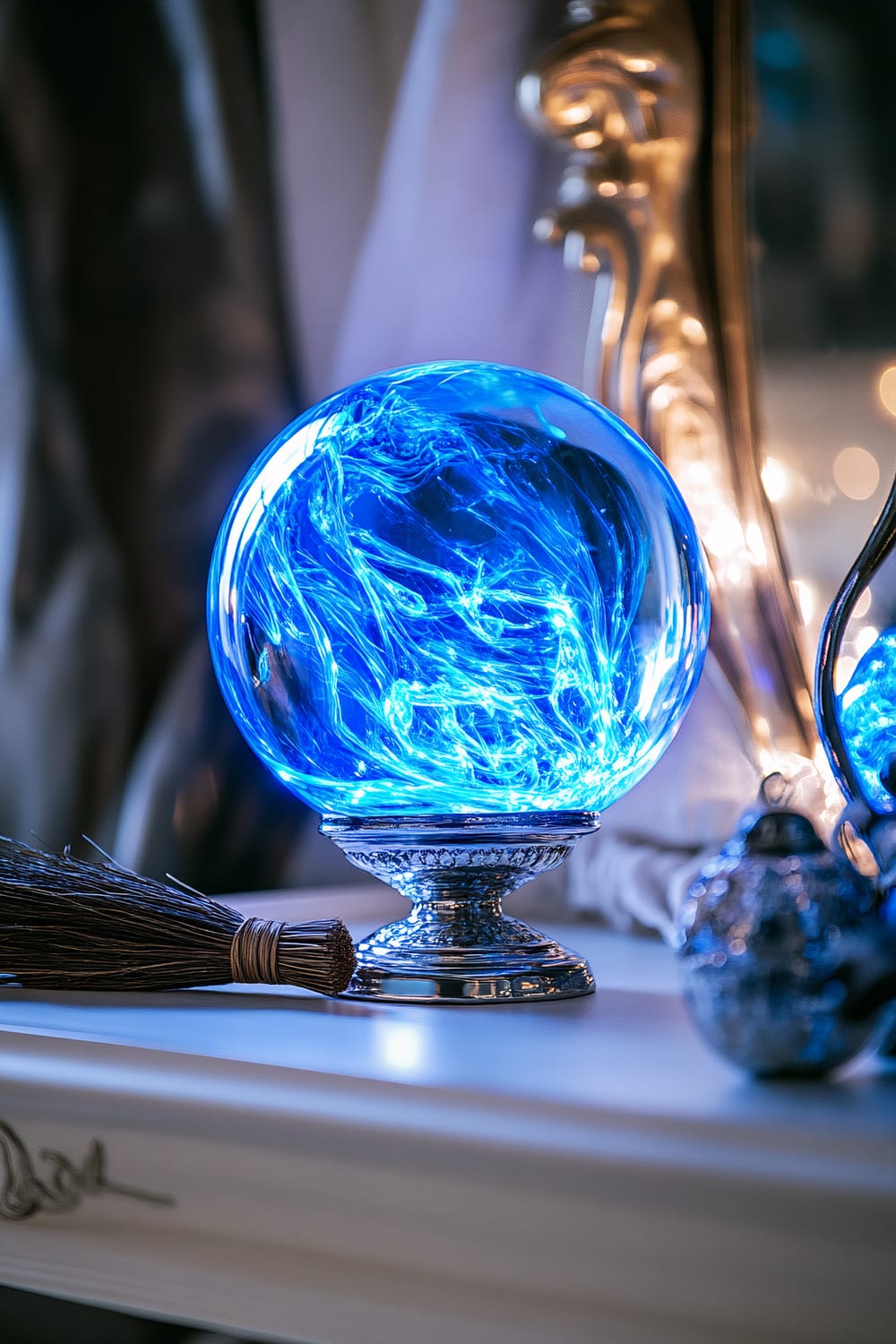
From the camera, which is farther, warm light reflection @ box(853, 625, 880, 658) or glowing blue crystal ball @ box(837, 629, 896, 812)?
warm light reflection @ box(853, 625, 880, 658)

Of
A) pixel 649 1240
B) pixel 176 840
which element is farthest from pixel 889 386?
pixel 176 840

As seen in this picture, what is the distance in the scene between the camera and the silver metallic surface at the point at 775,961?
43 cm

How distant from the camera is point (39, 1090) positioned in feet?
1.76

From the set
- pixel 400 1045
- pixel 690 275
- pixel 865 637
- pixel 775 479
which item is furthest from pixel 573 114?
pixel 400 1045

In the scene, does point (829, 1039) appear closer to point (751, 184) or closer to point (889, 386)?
point (889, 386)

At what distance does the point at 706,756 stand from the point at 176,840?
54 cm

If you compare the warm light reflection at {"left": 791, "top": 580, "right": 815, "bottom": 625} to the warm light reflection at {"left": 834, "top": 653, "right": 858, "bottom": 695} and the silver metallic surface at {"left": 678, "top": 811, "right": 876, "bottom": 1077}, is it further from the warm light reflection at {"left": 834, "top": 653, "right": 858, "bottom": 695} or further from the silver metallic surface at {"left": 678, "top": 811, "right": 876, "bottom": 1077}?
the silver metallic surface at {"left": 678, "top": 811, "right": 876, "bottom": 1077}

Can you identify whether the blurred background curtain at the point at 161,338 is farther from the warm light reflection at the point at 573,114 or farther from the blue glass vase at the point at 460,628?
the blue glass vase at the point at 460,628

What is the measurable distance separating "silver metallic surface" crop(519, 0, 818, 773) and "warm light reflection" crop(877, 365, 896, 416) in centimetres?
9

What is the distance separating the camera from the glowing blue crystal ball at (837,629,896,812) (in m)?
0.62

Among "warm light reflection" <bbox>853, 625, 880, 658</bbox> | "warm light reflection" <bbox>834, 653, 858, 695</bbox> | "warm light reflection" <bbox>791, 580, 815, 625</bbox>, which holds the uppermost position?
"warm light reflection" <bbox>791, 580, 815, 625</bbox>

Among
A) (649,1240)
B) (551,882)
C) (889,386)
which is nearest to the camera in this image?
(649,1240)

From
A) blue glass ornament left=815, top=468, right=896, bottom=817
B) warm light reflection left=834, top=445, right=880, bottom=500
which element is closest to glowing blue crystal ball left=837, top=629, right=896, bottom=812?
blue glass ornament left=815, top=468, right=896, bottom=817
